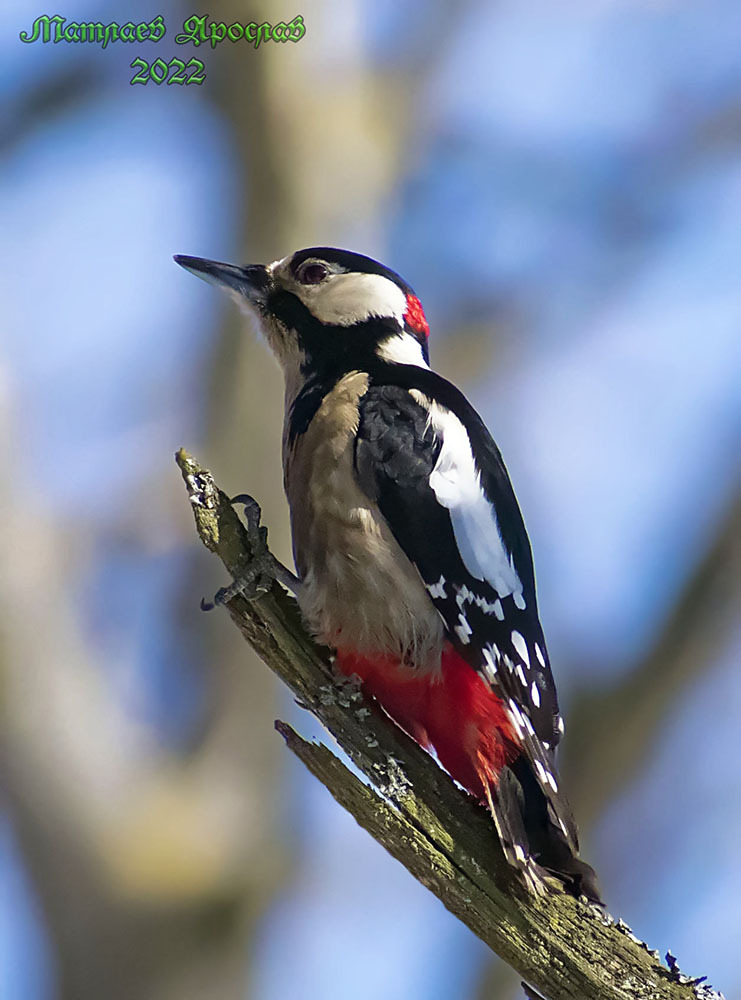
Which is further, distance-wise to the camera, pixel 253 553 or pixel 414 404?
pixel 414 404

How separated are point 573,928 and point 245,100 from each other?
5157 millimetres

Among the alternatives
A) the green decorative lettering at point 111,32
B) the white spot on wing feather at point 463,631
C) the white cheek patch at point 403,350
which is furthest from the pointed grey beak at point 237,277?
the green decorative lettering at point 111,32

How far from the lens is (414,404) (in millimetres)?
2979

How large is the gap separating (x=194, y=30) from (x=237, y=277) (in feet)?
11.1

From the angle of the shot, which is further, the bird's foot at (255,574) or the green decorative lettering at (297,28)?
the green decorative lettering at (297,28)

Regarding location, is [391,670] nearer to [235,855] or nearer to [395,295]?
[395,295]

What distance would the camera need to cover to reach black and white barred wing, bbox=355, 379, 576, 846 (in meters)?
2.72

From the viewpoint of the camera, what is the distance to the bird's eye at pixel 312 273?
3525 mm

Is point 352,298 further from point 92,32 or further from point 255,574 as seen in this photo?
point 92,32

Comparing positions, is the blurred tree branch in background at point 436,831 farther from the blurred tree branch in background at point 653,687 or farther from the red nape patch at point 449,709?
the blurred tree branch in background at point 653,687

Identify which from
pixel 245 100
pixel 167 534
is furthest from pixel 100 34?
pixel 167 534

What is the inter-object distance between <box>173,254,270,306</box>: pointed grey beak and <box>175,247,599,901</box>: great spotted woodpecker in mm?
505

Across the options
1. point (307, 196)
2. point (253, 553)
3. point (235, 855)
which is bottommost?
point (253, 553)

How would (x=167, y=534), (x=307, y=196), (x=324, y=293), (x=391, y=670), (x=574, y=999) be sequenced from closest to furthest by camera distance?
(x=574, y=999), (x=391, y=670), (x=324, y=293), (x=167, y=534), (x=307, y=196)
